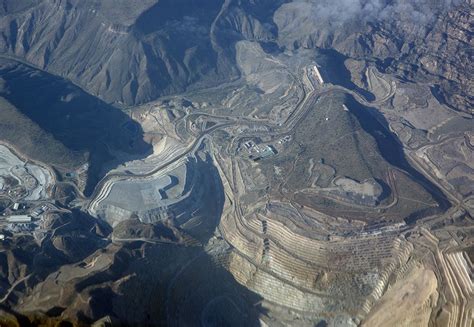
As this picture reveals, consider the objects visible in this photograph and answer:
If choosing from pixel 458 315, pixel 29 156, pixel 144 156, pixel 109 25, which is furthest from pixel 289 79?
pixel 458 315

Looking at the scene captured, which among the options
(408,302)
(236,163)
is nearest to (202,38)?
(236,163)

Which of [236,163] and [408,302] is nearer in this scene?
[408,302]

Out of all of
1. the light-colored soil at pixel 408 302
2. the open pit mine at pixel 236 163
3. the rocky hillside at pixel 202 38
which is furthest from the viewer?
the rocky hillside at pixel 202 38

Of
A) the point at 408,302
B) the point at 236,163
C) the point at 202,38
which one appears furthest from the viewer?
the point at 202,38

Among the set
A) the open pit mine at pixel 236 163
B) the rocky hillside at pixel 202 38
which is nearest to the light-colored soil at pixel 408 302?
the open pit mine at pixel 236 163

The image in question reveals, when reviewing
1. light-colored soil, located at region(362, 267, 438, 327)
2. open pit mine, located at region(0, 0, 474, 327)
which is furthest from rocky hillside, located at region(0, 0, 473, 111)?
light-colored soil, located at region(362, 267, 438, 327)

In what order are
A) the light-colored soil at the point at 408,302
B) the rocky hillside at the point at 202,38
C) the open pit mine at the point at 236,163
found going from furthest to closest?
the rocky hillside at the point at 202,38 → the open pit mine at the point at 236,163 → the light-colored soil at the point at 408,302

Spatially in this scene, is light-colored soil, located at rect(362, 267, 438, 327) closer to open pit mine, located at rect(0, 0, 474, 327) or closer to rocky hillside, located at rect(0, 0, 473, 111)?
open pit mine, located at rect(0, 0, 474, 327)

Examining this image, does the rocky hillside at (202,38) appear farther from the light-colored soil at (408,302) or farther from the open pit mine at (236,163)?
the light-colored soil at (408,302)

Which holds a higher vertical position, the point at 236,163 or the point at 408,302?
the point at 408,302

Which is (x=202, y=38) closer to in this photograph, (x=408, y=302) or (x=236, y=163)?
(x=236, y=163)

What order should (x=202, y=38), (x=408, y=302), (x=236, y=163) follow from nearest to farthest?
1. (x=408, y=302)
2. (x=236, y=163)
3. (x=202, y=38)
